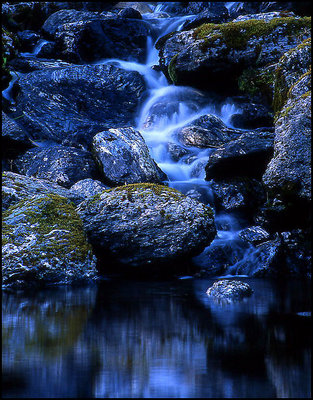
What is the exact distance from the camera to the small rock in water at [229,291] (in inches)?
259

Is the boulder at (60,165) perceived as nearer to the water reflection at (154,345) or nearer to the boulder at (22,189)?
the boulder at (22,189)

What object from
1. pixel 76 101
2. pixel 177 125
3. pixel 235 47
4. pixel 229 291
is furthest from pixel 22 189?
pixel 235 47

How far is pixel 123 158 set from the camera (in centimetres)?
1168

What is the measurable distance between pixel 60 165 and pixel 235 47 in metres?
6.74

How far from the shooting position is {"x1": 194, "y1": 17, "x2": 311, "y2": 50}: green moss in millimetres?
14797

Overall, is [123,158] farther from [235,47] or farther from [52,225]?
[235,47]

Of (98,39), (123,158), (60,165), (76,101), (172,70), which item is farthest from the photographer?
(98,39)

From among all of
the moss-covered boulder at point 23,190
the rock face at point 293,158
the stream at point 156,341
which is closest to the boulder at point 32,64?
the moss-covered boulder at point 23,190

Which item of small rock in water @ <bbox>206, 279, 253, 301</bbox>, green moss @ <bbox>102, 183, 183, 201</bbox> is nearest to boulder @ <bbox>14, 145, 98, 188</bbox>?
green moss @ <bbox>102, 183, 183, 201</bbox>

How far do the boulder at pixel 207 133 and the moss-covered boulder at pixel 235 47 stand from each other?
6.86 feet

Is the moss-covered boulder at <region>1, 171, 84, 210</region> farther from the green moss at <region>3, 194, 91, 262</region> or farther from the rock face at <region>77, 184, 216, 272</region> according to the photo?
the rock face at <region>77, 184, 216, 272</region>

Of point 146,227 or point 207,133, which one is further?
point 207,133

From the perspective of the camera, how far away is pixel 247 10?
20.8 meters

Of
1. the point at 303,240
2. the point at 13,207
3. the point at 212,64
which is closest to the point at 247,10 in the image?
the point at 212,64
